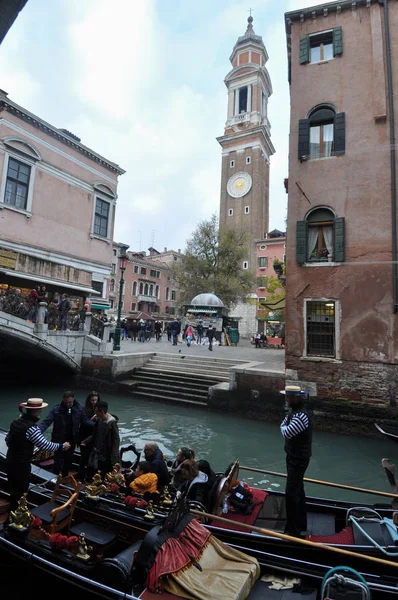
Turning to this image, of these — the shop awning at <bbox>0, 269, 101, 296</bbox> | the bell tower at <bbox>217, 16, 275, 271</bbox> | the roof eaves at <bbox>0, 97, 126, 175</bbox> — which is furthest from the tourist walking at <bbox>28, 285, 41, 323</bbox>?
the bell tower at <bbox>217, 16, 275, 271</bbox>

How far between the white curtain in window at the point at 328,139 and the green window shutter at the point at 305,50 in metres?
2.30

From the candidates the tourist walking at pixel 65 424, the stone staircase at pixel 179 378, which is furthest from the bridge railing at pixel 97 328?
the tourist walking at pixel 65 424

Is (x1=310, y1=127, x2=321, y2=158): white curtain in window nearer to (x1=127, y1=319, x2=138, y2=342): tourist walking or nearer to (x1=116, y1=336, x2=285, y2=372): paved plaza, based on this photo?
(x1=116, y1=336, x2=285, y2=372): paved plaza

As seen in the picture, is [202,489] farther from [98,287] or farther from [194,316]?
[194,316]

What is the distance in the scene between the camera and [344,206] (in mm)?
10039

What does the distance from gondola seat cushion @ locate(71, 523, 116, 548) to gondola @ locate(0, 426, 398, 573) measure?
0.13 metres

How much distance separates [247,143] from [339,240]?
4004cm

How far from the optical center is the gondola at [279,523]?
3.04 meters

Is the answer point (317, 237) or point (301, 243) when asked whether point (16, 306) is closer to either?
point (301, 243)

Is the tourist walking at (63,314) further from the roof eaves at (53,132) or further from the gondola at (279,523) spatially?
the gondola at (279,523)

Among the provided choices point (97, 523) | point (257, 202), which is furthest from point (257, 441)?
point (257, 202)

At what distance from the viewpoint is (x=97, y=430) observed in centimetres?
447

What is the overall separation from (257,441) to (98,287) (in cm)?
1196

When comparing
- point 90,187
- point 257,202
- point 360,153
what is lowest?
point 360,153
